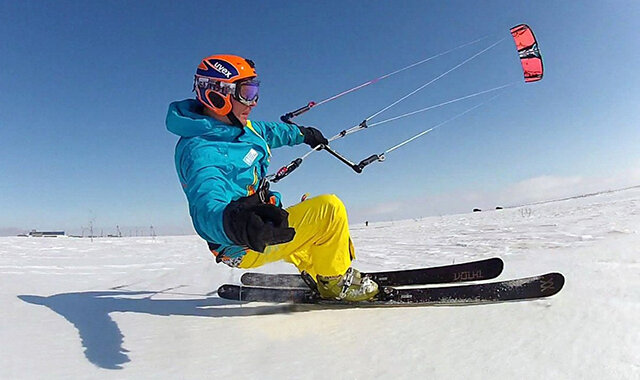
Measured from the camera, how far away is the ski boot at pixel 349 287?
2.78 m

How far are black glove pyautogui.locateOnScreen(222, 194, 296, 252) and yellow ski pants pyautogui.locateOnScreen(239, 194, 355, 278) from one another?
0.97 m

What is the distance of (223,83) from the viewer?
2932mm

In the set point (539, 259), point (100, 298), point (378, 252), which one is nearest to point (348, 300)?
point (100, 298)

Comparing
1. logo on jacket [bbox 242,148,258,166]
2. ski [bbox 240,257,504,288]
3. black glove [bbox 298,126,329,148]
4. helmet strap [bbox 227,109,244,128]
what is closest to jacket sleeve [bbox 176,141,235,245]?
logo on jacket [bbox 242,148,258,166]

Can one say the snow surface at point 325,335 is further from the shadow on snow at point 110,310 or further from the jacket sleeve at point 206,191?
the jacket sleeve at point 206,191

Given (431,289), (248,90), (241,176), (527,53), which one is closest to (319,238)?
(241,176)

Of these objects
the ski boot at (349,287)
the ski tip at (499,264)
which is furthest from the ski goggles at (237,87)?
the ski tip at (499,264)

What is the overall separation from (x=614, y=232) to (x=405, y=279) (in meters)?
3.75

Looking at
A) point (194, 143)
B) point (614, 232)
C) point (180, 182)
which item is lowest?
point (614, 232)

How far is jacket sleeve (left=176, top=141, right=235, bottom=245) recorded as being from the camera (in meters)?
1.89

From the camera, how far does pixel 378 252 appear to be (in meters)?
6.34

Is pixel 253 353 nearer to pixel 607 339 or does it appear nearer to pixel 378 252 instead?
pixel 607 339

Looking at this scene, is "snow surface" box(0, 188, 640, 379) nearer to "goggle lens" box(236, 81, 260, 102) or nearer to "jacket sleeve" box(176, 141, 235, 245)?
"jacket sleeve" box(176, 141, 235, 245)

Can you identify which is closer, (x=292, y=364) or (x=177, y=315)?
(x=292, y=364)
